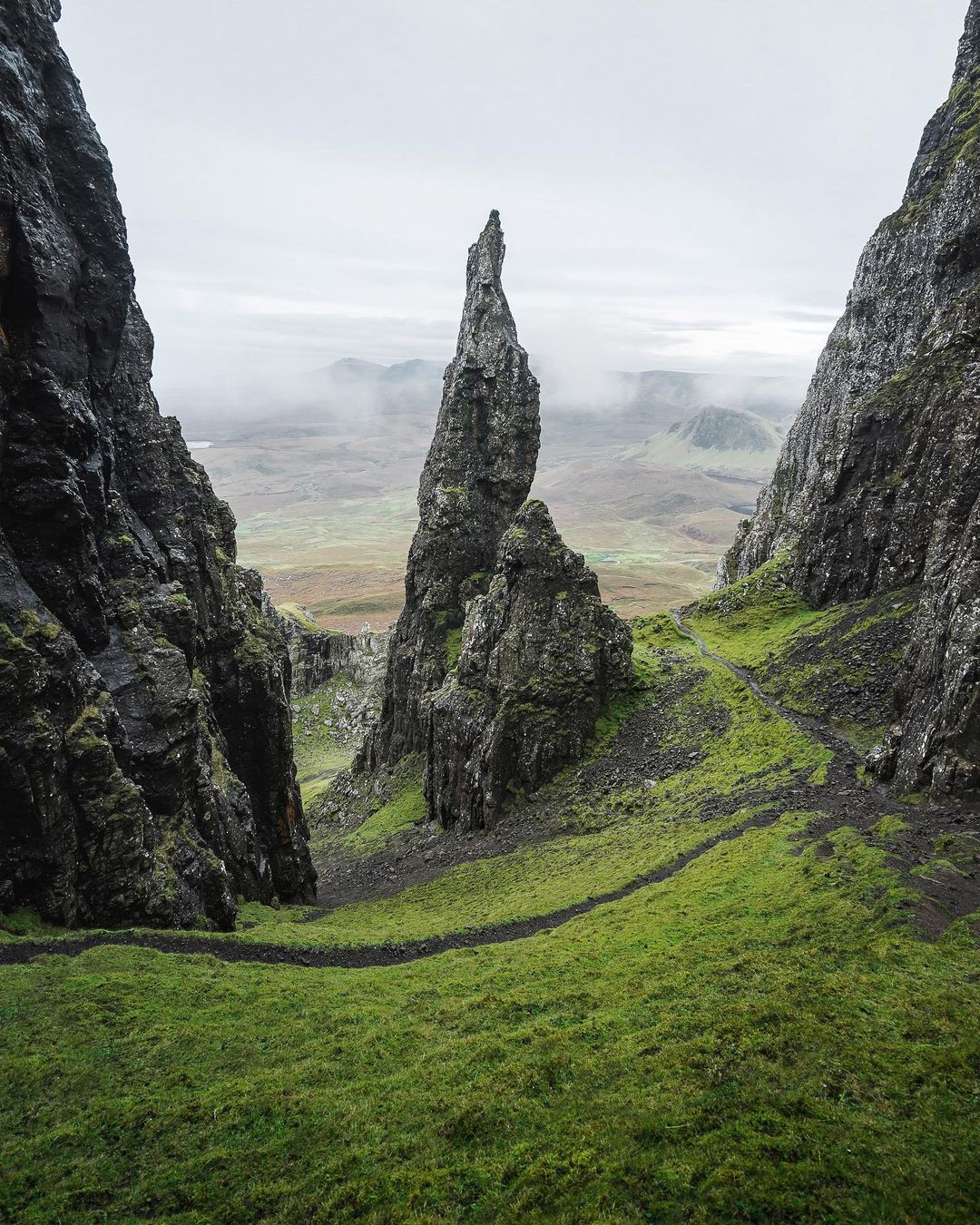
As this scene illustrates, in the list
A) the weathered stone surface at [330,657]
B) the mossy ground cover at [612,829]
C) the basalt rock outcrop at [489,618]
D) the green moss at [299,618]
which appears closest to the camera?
the mossy ground cover at [612,829]

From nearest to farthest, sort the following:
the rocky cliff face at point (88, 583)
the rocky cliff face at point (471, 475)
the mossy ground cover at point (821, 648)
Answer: the rocky cliff face at point (88, 583)
the mossy ground cover at point (821, 648)
the rocky cliff face at point (471, 475)

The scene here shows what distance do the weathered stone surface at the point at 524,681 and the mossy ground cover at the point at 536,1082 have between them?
101 feet

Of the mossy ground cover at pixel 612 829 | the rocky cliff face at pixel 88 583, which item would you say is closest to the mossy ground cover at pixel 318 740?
the mossy ground cover at pixel 612 829

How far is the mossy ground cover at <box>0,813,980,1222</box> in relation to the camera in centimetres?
1352

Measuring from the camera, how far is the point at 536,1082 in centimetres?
1794

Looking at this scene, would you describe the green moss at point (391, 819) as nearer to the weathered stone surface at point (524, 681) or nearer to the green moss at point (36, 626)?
the weathered stone surface at point (524, 681)

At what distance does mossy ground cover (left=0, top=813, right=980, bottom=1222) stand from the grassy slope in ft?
0.22

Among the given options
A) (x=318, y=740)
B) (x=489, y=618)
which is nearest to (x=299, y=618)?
(x=318, y=740)

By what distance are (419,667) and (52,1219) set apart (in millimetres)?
64903

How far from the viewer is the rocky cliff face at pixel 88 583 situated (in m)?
29.6

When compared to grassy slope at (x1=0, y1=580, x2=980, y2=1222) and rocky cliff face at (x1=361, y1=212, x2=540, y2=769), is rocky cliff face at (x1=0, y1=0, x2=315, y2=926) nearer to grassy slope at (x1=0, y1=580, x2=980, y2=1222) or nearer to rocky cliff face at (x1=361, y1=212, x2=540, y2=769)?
grassy slope at (x1=0, y1=580, x2=980, y2=1222)

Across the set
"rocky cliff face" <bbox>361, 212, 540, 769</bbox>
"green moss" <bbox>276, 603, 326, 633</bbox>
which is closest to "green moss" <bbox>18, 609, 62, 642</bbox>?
"rocky cliff face" <bbox>361, 212, 540, 769</bbox>

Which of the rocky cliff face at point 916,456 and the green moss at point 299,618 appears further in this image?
the green moss at point 299,618

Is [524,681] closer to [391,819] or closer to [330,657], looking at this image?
[391,819]
